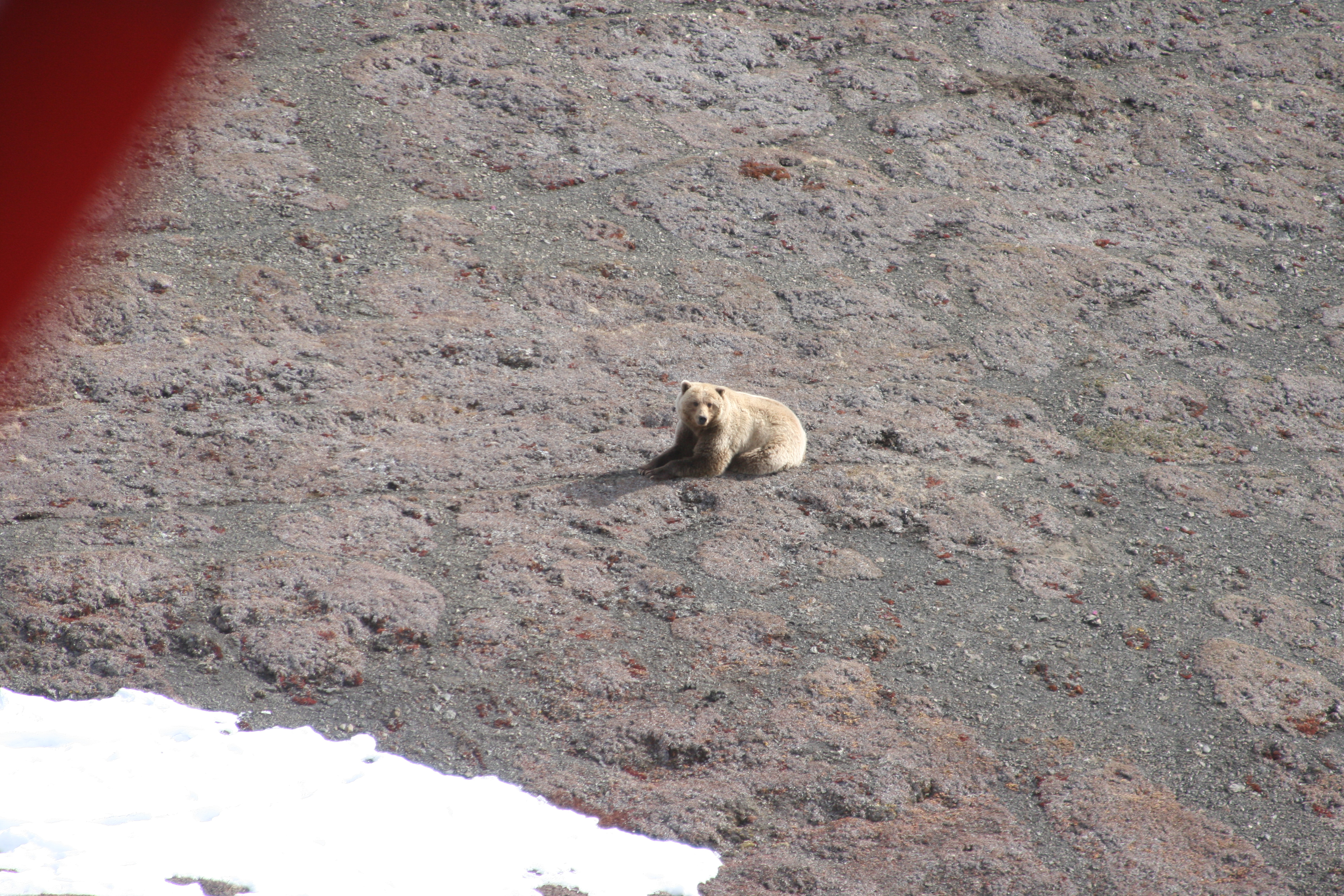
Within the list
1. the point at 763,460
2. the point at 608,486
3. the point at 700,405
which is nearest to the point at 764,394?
the point at 763,460

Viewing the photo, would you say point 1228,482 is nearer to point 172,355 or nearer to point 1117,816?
point 1117,816

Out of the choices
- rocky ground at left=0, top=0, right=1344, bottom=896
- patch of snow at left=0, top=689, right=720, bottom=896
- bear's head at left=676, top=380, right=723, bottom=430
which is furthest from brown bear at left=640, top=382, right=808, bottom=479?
patch of snow at left=0, top=689, right=720, bottom=896

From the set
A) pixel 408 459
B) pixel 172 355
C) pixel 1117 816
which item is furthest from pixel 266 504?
pixel 1117 816

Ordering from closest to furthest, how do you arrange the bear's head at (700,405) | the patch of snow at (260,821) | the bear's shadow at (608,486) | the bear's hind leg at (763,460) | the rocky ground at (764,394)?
the patch of snow at (260,821), the rocky ground at (764,394), the bear's shadow at (608,486), the bear's head at (700,405), the bear's hind leg at (763,460)

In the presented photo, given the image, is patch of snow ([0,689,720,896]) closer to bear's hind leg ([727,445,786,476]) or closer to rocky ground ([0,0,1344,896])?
rocky ground ([0,0,1344,896])

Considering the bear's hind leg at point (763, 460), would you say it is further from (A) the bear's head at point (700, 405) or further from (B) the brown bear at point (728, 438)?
(A) the bear's head at point (700, 405)

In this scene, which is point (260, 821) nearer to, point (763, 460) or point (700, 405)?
point (700, 405)

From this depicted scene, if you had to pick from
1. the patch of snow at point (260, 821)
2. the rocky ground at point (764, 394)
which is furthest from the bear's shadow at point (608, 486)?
the patch of snow at point (260, 821)
